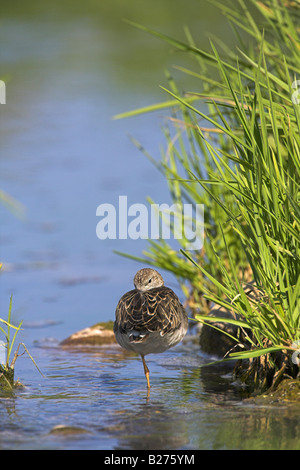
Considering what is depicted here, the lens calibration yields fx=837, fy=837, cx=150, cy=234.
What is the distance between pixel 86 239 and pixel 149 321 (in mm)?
4437

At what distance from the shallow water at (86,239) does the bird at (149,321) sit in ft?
1.03

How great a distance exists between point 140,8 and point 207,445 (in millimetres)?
15443

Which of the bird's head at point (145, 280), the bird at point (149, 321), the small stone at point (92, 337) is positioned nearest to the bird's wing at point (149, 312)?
the bird at point (149, 321)

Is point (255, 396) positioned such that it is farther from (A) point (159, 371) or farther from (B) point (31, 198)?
(B) point (31, 198)

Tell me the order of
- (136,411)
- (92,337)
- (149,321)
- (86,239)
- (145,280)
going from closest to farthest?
(136,411), (149,321), (145,280), (92,337), (86,239)

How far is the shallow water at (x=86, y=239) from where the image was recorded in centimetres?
459

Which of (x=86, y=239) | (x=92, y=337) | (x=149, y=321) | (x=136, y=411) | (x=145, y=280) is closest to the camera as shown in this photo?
(x=136, y=411)

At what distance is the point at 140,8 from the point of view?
18453mm

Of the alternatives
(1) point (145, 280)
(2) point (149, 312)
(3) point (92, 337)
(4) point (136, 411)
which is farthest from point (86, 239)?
(4) point (136, 411)

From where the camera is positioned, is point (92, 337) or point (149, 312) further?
point (92, 337)

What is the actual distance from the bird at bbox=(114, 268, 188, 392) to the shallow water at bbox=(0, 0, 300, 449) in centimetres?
31

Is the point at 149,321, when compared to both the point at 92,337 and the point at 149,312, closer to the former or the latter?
the point at 149,312

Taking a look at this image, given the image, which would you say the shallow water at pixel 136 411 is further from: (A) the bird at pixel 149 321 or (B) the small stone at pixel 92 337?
(B) the small stone at pixel 92 337

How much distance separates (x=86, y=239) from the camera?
9688mm
